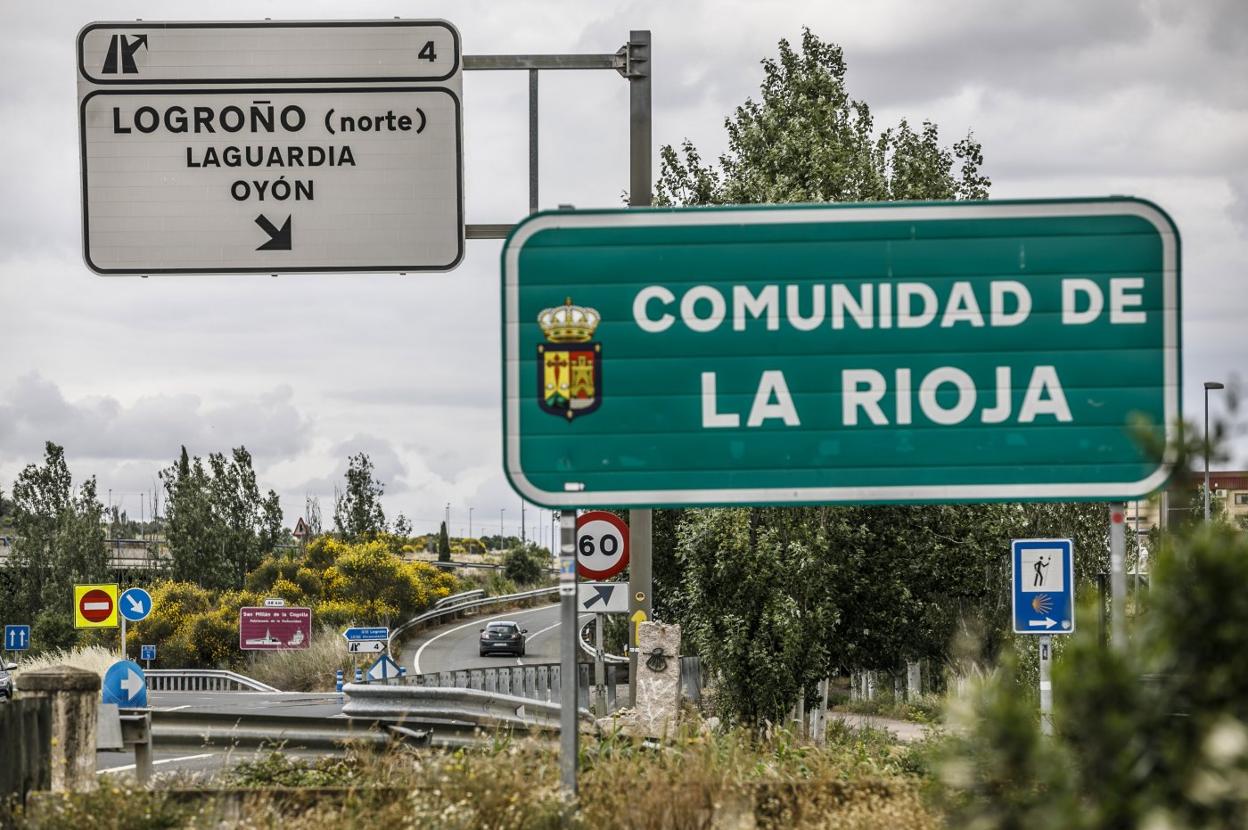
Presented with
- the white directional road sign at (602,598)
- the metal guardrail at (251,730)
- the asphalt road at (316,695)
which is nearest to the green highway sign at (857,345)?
the asphalt road at (316,695)

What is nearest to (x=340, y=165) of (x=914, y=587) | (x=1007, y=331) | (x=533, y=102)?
(x=533, y=102)

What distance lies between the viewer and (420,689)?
→ 13.0 meters

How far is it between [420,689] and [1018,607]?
19.7ft

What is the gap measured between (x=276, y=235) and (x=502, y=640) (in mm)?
46114

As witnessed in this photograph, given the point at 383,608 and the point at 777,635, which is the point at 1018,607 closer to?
the point at 777,635

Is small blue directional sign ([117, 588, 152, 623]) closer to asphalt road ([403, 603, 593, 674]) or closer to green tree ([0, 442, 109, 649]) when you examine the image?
asphalt road ([403, 603, 593, 674])

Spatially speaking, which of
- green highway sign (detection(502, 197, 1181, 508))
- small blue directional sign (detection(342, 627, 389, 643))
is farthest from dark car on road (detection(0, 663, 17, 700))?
green highway sign (detection(502, 197, 1181, 508))

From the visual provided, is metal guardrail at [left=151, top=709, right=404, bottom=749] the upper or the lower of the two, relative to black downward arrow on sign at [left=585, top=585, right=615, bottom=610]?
lower

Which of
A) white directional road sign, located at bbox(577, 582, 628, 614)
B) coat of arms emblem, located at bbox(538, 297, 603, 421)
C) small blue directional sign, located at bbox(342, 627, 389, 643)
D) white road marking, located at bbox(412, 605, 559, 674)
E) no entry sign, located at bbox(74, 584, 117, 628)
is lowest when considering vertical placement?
white road marking, located at bbox(412, 605, 559, 674)

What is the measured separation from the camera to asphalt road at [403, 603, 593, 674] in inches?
2079

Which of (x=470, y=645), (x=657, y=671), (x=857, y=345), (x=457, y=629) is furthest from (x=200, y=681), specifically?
(x=857, y=345)

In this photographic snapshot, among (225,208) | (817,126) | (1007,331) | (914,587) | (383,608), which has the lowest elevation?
(383,608)

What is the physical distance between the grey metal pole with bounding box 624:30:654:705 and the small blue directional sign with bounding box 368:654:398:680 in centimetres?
1783

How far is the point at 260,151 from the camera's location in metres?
11.0
